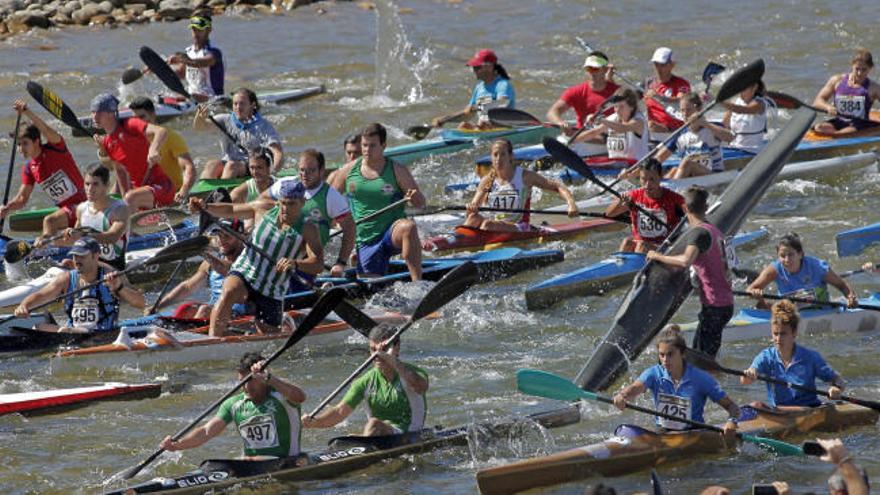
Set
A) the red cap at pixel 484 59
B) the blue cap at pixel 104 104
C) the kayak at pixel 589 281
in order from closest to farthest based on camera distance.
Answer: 1. the kayak at pixel 589 281
2. the blue cap at pixel 104 104
3. the red cap at pixel 484 59

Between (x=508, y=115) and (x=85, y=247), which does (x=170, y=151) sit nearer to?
(x=85, y=247)

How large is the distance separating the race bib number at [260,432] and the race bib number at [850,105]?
1053 centimetres

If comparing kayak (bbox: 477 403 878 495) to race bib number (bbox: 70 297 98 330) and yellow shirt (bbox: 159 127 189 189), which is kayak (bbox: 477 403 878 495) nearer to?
race bib number (bbox: 70 297 98 330)

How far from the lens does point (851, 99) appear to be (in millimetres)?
18172

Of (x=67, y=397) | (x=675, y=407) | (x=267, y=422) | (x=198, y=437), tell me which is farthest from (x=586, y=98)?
(x=198, y=437)

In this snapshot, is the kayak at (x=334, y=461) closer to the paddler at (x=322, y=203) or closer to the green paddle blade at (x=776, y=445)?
the green paddle blade at (x=776, y=445)

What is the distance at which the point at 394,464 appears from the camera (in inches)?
384

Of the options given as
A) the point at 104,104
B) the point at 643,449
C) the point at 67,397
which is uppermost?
the point at 104,104

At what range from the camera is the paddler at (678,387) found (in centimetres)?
959

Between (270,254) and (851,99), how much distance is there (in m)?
8.50

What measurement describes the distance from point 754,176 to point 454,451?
5.11 meters

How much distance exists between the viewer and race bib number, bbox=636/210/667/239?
13.4m

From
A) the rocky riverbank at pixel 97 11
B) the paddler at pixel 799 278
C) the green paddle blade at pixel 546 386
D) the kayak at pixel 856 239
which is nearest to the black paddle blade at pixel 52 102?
the paddler at pixel 799 278

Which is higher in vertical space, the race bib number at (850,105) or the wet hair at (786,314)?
the wet hair at (786,314)
